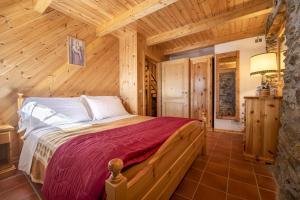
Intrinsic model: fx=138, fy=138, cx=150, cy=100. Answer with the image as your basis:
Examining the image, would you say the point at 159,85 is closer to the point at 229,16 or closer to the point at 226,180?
the point at 229,16

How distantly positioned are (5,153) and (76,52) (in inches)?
73.8

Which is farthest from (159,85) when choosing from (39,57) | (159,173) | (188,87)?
(159,173)

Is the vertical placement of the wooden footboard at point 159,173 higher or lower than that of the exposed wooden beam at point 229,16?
lower

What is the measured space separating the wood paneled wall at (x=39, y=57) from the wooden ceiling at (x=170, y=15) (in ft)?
0.61

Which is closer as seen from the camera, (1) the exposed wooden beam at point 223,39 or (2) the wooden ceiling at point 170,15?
(2) the wooden ceiling at point 170,15

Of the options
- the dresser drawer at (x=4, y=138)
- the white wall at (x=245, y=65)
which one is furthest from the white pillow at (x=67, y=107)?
the white wall at (x=245, y=65)

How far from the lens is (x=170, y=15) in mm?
2715

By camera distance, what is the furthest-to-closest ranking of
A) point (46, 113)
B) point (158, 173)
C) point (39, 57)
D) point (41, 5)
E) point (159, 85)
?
point (159, 85) < point (39, 57) < point (41, 5) < point (46, 113) < point (158, 173)

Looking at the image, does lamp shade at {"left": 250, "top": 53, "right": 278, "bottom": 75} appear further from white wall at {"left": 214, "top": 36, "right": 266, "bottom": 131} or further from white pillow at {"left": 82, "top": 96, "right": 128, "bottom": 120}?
white pillow at {"left": 82, "top": 96, "right": 128, "bottom": 120}

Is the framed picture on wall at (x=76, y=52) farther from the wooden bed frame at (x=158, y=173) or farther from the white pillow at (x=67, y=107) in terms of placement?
the wooden bed frame at (x=158, y=173)

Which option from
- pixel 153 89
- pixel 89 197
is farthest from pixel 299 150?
pixel 153 89

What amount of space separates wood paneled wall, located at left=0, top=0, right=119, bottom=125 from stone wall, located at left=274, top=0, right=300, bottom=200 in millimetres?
3087

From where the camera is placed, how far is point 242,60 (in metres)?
3.46

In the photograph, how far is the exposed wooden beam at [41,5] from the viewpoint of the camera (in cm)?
195
